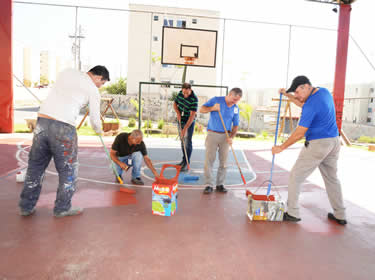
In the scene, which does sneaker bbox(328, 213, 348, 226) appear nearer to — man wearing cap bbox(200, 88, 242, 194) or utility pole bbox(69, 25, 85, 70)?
man wearing cap bbox(200, 88, 242, 194)

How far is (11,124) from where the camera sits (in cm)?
1069

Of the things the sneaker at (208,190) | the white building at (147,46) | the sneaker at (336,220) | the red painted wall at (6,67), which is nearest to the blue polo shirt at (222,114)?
the sneaker at (208,190)

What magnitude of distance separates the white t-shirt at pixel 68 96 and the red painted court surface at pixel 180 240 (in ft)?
4.11

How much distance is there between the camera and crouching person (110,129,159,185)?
4.60 m

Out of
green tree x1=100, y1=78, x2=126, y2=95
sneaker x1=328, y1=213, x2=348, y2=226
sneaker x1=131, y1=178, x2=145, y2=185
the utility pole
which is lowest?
sneaker x1=328, y1=213, x2=348, y2=226

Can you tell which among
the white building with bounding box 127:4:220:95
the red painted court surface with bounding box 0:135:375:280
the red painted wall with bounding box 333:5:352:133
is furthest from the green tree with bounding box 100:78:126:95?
the red painted court surface with bounding box 0:135:375:280

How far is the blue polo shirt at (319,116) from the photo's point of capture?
3.35 metres

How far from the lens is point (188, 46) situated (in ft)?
28.7

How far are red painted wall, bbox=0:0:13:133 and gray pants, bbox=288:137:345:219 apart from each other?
1058 centimetres

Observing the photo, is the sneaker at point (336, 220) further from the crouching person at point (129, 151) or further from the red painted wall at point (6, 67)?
the red painted wall at point (6, 67)

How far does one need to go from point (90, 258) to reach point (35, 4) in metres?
11.1

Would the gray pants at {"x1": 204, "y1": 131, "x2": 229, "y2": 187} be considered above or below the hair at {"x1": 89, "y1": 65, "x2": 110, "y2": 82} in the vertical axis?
below

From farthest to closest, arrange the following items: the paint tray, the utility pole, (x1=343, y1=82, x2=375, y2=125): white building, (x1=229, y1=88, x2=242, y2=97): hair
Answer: (x1=343, y1=82, x2=375, y2=125): white building < the utility pole < (x1=229, y1=88, x2=242, y2=97): hair < the paint tray

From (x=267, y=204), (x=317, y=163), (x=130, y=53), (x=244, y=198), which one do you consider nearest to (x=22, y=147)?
(x=244, y=198)
